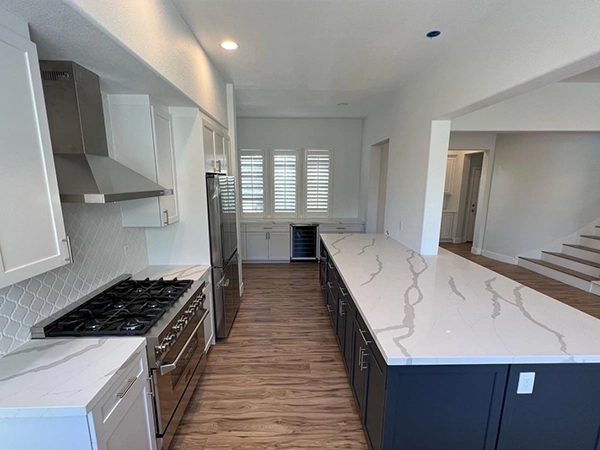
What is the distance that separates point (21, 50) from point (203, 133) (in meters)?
1.45

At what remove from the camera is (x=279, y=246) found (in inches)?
213

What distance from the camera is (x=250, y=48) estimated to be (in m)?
2.31

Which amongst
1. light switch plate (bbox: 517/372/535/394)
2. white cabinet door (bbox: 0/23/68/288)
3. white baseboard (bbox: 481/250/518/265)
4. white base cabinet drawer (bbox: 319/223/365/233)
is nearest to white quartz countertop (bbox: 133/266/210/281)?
white cabinet door (bbox: 0/23/68/288)

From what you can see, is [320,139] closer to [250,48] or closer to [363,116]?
[363,116]

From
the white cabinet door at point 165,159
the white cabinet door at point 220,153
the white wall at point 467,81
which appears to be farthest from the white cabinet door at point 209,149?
the white wall at point 467,81

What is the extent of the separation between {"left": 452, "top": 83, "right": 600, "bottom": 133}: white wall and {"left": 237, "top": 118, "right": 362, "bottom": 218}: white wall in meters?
2.67

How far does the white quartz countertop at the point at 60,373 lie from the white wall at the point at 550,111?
3512 millimetres

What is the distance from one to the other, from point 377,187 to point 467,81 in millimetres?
3055

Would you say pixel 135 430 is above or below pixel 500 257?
above

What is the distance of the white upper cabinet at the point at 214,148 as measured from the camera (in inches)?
101

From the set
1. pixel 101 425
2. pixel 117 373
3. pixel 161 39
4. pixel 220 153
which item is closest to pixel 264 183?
pixel 220 153

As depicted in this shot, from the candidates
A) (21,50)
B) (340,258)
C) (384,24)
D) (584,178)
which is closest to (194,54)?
(21,50)

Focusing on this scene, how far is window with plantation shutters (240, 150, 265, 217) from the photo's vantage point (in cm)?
556

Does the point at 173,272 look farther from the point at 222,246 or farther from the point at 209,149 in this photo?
the point at 209,149
